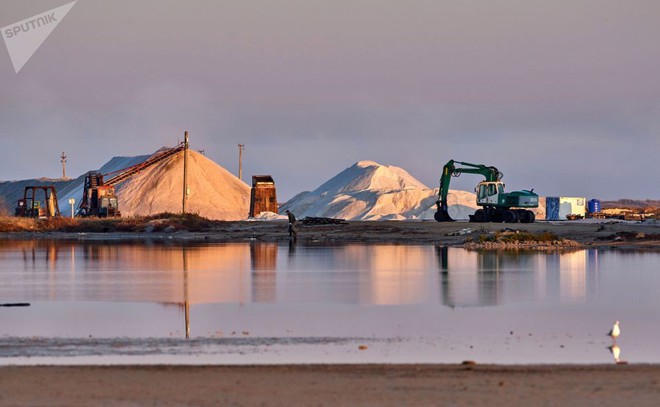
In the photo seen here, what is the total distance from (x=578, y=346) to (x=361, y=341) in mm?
3009

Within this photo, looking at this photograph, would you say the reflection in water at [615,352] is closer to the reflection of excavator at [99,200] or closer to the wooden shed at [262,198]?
the wooden shed at [262,198]

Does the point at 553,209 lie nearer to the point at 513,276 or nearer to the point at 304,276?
the point at 513,276

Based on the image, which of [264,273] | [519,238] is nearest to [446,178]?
[519,238]

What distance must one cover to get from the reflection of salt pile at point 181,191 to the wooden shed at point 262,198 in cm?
971

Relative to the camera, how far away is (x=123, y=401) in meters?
10.1

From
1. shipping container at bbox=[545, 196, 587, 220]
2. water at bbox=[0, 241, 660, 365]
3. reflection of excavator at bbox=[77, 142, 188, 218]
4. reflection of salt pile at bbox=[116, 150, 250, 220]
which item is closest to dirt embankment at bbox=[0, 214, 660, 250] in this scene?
water at bbox=[0, 241, 660, 365]

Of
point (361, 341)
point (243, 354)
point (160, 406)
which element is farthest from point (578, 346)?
point (160, 406)

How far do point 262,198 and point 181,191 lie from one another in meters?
19.0

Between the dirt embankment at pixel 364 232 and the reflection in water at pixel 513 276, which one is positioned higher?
the dirt embankment at pixel 364 232

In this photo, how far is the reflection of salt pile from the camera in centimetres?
9962

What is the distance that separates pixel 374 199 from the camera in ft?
316

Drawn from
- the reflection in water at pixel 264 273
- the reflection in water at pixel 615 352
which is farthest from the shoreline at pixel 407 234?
the reflection in water at pixel 615 352

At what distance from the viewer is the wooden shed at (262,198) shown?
86.8 m

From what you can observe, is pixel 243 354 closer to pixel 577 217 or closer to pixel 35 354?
pixel 35 354
